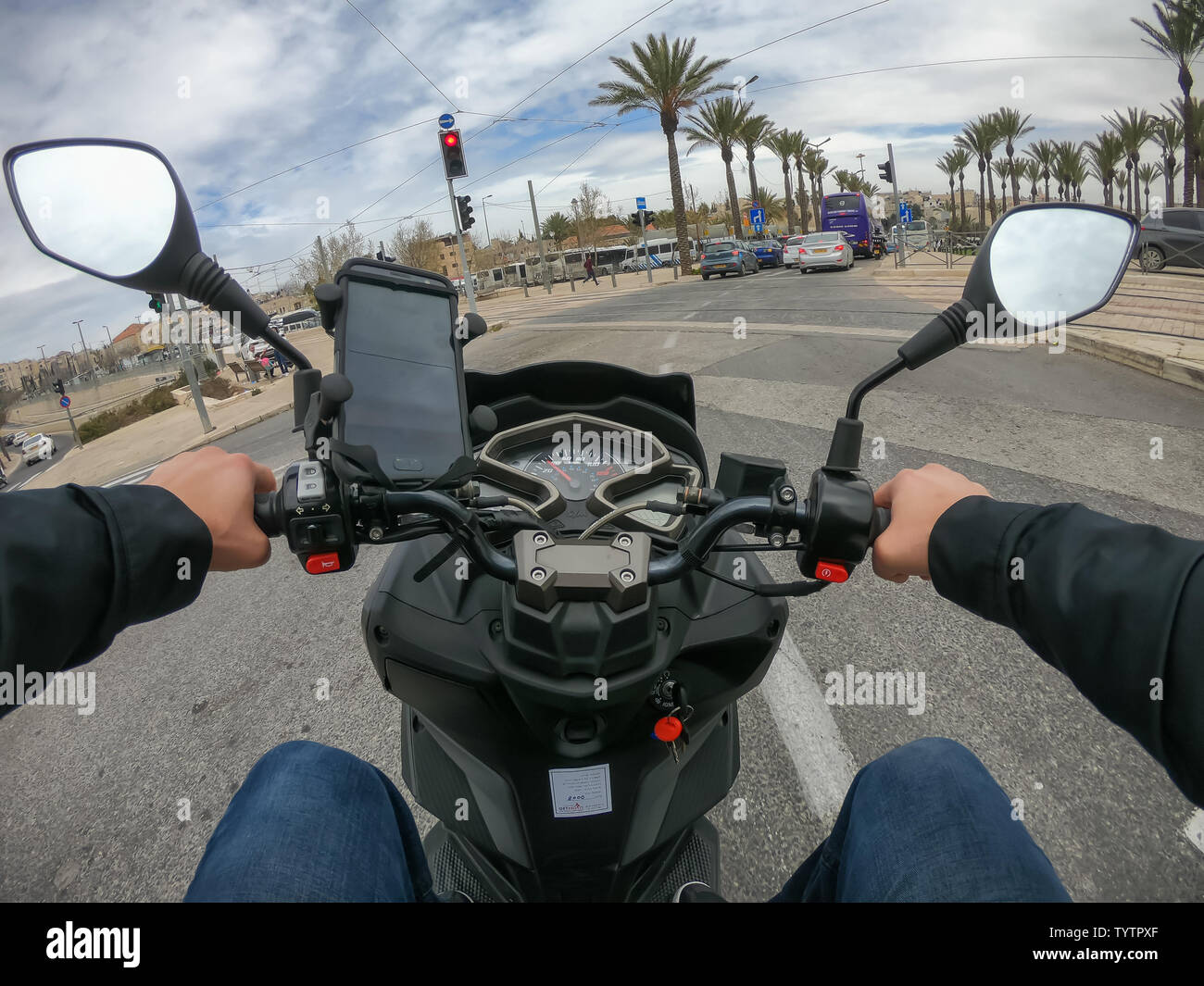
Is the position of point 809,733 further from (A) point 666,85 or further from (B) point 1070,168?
(B) point 1070,168

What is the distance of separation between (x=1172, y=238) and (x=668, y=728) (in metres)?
22.9

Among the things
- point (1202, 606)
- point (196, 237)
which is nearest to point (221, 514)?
point (196, 237)

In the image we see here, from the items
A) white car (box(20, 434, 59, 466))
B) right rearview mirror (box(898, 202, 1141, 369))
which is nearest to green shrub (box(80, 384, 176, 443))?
white car (box(20, 434, 59, 466))

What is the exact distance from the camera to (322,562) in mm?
1227

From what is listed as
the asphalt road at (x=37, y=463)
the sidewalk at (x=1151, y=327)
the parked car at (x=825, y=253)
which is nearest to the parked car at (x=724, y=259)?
the parked car at (x=825, y=253)

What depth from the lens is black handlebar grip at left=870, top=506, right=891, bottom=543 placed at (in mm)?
1206

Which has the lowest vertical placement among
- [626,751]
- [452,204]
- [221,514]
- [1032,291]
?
[626,751]

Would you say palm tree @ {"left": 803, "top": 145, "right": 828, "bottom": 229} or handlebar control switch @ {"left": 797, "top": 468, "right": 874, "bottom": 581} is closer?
handlebar control switch @ {"left": 797, "top": 468, "right": 874, "bottom": 581}

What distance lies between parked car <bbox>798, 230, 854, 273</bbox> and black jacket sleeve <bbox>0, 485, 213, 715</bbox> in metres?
30.4

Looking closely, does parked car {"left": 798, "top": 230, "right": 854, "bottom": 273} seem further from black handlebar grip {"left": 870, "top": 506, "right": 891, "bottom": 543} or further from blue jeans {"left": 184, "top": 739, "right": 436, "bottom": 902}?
blue jeans {"left": 184, "top": 739, "right": 436, "bottom": 902}

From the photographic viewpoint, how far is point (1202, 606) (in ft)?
2.49
